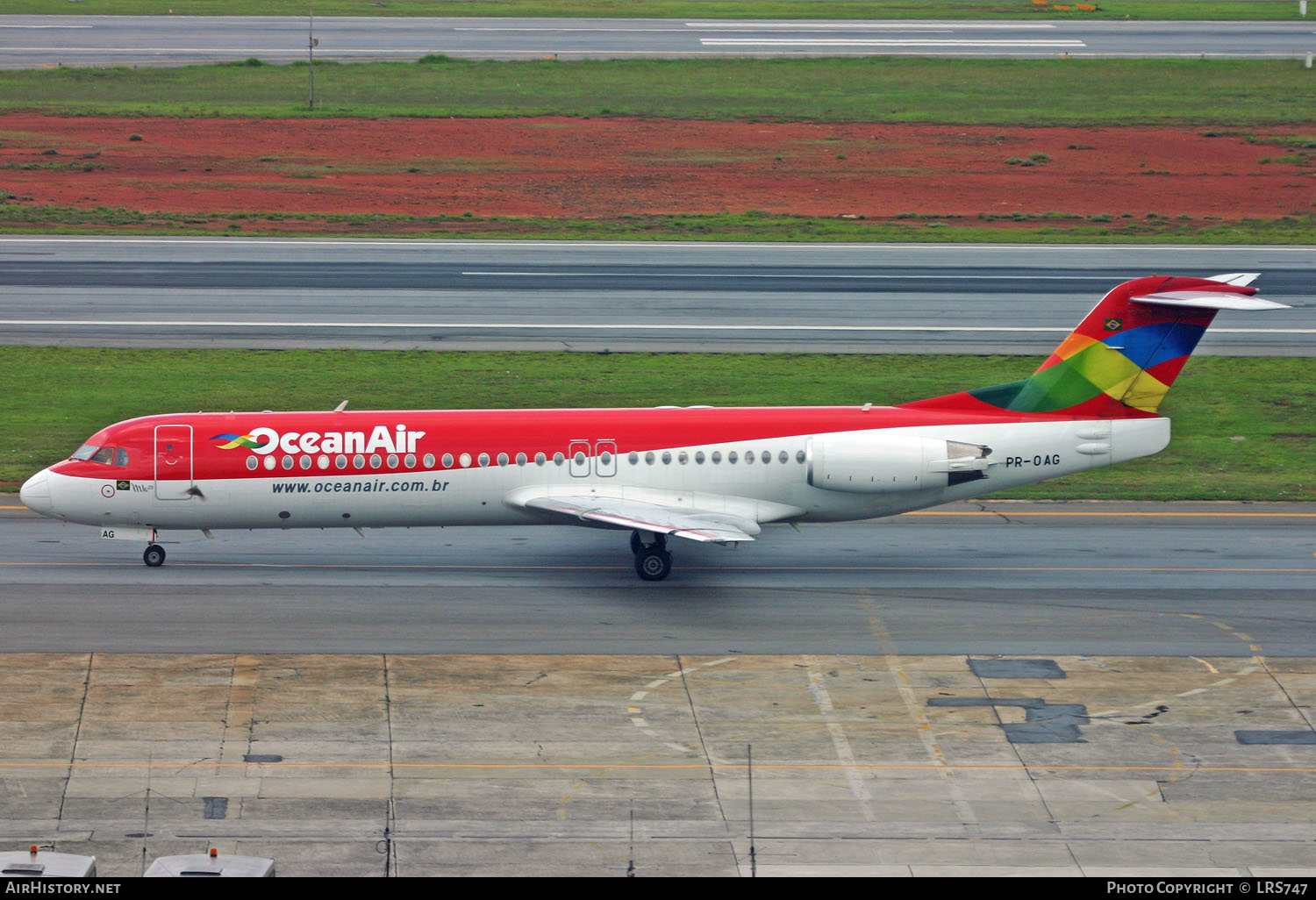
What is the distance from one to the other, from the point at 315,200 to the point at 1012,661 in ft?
177

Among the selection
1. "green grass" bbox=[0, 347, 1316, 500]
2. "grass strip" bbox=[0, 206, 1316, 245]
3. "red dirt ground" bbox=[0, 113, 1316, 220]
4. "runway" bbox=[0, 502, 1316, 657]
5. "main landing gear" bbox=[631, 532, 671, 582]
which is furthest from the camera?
"red dirt ground" bbox=[0, 113, 1316, 220]

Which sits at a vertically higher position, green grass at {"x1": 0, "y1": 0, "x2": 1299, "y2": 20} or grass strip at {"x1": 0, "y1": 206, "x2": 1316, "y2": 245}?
green grass at {"x1": 0, "y1": 0, "x2": 1299, "y2": 20}

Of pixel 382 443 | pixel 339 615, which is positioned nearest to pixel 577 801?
pixel 339 615

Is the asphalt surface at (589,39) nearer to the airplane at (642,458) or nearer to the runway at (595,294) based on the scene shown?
the runway at (595,294)

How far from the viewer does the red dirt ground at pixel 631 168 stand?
72875 mm

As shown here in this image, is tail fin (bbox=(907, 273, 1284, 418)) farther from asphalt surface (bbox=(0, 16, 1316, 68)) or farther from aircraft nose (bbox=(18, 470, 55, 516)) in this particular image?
asphalt surface (bbox=(0, 16, 1316, 68))

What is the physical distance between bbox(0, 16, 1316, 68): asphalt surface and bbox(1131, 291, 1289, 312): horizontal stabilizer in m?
75.9

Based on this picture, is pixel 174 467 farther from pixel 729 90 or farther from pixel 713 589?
pixel 729 90

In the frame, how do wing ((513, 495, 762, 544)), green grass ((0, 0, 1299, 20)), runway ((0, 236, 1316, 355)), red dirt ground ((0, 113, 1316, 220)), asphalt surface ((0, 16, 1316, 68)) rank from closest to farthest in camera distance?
wing ((513, 495, 762, 544))
runway ((0, 236, 1316, 355))
red dirt ground ((0, 113, 1316, 220))
asphalt surface ((0, 16, 1316, 68))
green grass ((0, 0, 1299, 20))

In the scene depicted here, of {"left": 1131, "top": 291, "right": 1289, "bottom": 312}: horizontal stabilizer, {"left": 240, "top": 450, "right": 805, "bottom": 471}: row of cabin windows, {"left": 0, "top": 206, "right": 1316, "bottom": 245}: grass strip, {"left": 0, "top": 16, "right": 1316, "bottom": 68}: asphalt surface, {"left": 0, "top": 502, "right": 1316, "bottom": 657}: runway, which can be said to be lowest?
{"left": 0, "top": 502, "right": 1316, "bottom": 657}: runway

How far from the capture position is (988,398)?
3328cm

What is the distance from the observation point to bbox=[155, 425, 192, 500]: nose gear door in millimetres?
32000

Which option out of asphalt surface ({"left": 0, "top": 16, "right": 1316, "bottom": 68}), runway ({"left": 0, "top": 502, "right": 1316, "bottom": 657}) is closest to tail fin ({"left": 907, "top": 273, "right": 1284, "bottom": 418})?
runway ({"left": 0, "top": 502, "right": 1316, "bottom": 657})

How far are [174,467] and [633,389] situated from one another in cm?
1766
